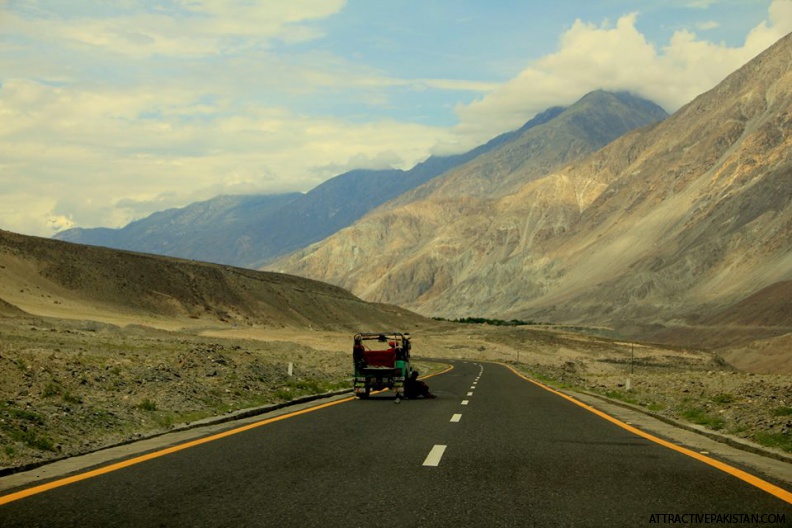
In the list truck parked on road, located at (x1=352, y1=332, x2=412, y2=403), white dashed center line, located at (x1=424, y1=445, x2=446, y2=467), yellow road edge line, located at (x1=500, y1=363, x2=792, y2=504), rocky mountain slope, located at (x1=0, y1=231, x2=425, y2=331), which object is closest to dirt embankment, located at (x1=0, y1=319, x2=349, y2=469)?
truck parked on road, located at (x1=352, y1=332, x2=412, y2=403)

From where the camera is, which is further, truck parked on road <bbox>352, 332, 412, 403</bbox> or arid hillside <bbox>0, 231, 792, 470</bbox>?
truck parked on road <bbox>352, 332, 412, 403</bbox>

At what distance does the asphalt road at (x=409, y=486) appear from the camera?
7.95 meters

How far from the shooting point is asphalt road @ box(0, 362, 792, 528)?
26.1ft

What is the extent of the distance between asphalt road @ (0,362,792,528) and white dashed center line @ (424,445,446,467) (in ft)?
0.10

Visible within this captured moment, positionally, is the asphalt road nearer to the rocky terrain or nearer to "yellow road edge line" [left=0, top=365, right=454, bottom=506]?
"yellow road edge line" [left=0, top=365, right=454, bottom=506]

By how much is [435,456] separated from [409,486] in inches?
92.1

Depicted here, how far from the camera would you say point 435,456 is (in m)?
11.8

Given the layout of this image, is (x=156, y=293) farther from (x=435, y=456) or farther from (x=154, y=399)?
(x=435, y=456)

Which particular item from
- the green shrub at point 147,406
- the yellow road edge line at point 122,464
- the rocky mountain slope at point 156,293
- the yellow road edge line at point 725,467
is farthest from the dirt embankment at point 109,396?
the rocky mountain slope at point 156,293

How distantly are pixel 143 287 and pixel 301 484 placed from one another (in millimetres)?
107042

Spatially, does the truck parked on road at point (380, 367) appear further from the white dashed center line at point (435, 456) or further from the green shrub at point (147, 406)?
the white dashed center line at point (435, 456)

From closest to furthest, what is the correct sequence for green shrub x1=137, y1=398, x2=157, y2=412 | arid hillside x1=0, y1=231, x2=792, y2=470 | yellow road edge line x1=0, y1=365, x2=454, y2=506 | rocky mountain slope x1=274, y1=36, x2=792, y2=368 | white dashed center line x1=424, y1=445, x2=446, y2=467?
yellow road edge line x1=0, y1=365, x2=454, y2=506, white dashed center line x1=424, y1=445, x2=446, y2=467, arid hillside x1=0, y1=231, x2=792, y2=470, green shrub x1=137, y1=398, x2=157, y2=412, rocky mountain slope x1=274, y1=36, x2=792, y2=368

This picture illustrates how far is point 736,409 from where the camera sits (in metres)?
19.2

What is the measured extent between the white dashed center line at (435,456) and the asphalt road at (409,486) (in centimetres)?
3
